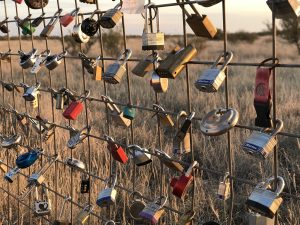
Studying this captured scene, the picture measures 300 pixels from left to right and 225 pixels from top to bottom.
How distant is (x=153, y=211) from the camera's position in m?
1.55

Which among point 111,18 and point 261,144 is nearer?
point 261,144

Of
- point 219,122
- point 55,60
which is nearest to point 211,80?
point 219,122

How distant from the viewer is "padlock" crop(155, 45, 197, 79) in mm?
1285

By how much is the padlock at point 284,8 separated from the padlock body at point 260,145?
0.28m

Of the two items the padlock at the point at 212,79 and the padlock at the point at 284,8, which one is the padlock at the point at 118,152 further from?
the padlock at the point at 284,8

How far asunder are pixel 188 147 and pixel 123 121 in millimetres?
362

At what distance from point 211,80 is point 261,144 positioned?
0.19m

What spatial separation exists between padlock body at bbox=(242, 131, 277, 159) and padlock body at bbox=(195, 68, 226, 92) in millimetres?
150

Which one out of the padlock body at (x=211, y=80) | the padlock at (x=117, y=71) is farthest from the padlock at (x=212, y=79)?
the padlock at (x=117, y=71)

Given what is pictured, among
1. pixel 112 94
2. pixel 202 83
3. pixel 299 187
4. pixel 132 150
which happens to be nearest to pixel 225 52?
pixel 202 83

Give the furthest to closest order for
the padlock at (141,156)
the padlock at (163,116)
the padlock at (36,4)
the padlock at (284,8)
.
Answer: the padlock at (36,4) < the padlock at (141,156) < the padlock at (163,116) < the padlock at (284,8)

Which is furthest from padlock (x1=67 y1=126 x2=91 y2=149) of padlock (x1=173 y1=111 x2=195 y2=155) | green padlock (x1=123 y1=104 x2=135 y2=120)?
padlock (x1=173 y1=111 x2=195 y2=155)

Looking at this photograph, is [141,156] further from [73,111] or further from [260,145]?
[260,145]

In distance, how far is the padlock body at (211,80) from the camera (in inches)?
45.4
